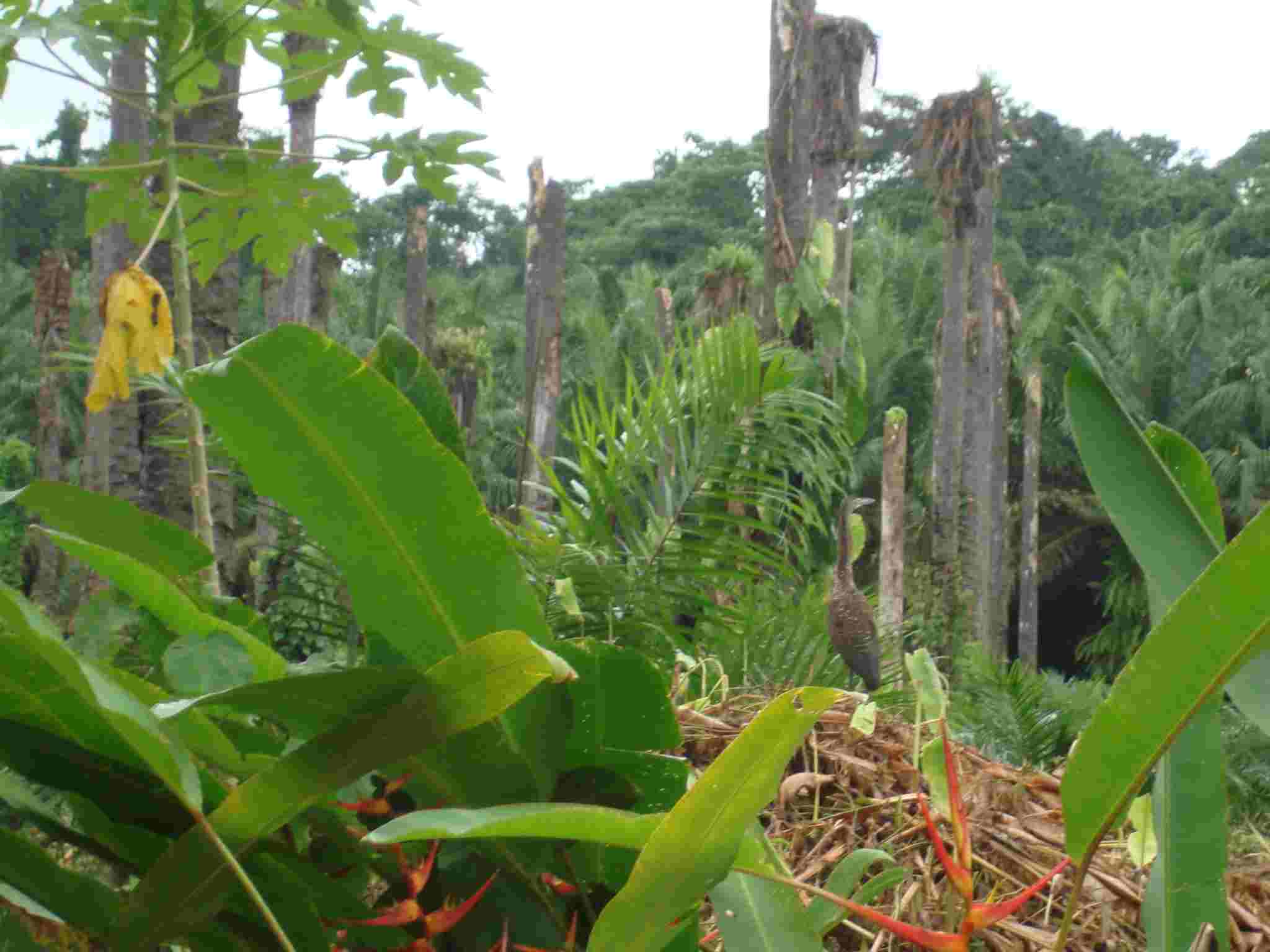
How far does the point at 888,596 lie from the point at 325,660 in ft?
28.4

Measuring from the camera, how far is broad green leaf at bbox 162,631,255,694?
2.37 feet

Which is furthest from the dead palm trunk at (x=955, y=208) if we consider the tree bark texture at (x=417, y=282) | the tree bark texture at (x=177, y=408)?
the tree bark texture at (x=177, y=408)

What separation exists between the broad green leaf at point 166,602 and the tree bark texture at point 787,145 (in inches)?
158

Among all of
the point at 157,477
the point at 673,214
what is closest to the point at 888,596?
the point at 157,477

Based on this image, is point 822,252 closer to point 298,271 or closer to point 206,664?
point 206,664

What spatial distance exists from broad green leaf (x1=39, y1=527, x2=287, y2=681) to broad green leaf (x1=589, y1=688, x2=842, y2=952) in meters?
0.28

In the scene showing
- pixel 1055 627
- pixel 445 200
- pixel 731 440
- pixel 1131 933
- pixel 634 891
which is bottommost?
pixel 1055 627

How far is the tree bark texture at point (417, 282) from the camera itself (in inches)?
614

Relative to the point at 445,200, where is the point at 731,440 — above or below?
below

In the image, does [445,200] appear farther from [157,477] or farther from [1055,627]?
[1055,627]

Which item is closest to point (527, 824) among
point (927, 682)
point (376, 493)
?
point (376, 493)

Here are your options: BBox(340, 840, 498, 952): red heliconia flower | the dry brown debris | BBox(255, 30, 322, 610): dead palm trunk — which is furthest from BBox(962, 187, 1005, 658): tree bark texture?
BBox(340, 840, 498, 952): red heliconia flower

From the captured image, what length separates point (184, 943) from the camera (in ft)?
2.54

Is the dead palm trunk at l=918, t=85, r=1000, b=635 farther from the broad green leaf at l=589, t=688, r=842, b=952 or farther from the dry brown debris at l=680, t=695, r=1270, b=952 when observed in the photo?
the broad green leaf at l=589, t=688, r=842, b=952
